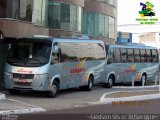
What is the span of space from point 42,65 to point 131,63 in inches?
512

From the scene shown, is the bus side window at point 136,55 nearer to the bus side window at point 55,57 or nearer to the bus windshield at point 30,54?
the bus side window at point 55,57

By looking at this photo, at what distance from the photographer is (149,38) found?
4309 inches

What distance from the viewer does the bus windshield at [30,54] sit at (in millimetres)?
21297

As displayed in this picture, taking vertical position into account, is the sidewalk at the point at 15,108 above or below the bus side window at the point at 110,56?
below

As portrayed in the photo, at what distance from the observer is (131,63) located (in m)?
33.0

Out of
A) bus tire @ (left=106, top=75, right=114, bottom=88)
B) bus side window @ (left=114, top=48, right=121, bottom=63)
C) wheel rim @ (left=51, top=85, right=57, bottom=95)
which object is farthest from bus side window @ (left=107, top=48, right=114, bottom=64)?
wheel rim @ (left=51, top=85, right=57, bottom=95)

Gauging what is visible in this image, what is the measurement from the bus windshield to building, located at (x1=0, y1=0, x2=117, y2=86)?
3.03 meters

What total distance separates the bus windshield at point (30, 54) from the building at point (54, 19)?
3026mm

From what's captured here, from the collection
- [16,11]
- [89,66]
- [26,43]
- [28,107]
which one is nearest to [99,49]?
[89,66]

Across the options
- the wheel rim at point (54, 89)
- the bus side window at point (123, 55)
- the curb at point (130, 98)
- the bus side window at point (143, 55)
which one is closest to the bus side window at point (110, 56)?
the bus side window at point (123, 55)

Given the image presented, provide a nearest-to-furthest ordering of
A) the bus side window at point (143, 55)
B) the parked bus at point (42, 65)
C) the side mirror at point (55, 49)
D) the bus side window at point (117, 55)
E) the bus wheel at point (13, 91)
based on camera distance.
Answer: the parked bus at point (42, 65), the side mirror at point (55, 49), the bus wheel at point (13, 91), the bus side window at point (117, 55), the bus side window at point (143, 55)

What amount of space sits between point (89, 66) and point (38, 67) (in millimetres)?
6189

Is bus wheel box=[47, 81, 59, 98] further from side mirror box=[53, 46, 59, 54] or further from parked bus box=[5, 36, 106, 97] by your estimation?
side mirror box=[53, 46, 59, 54]

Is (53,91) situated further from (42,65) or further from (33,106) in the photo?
(33,106)
